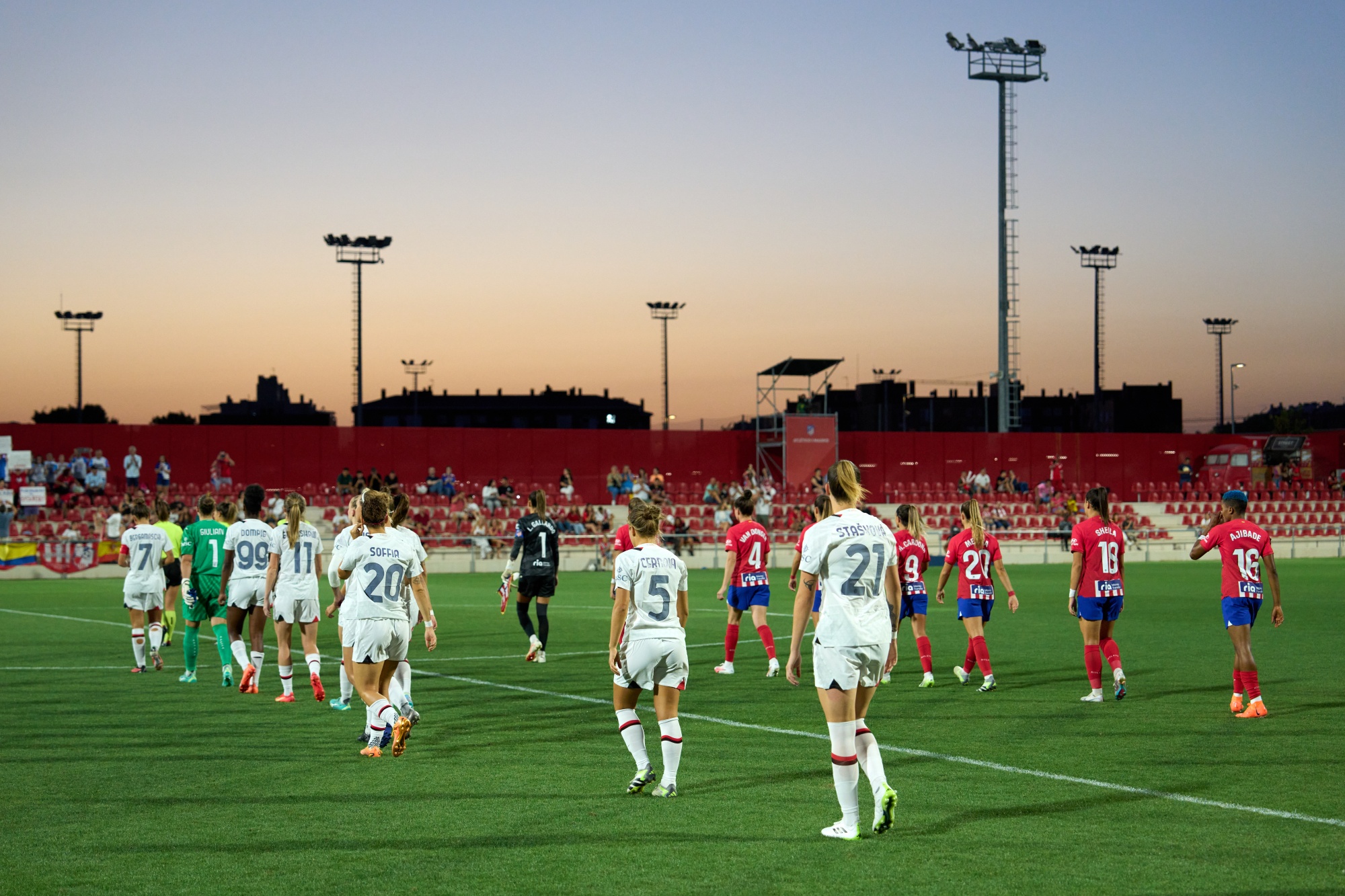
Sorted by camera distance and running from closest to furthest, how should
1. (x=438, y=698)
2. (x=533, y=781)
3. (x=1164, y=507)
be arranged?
(x=533, y=781)
(x=438, y=698)
(x=1164, y=507)

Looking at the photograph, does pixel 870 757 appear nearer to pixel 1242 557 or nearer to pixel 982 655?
pixel 1242 557

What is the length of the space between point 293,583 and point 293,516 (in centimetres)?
75

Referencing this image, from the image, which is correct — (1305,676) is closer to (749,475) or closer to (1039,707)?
(1039,707)

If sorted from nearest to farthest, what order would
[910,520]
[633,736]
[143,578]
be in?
[633,736], [910,520], [143,578]

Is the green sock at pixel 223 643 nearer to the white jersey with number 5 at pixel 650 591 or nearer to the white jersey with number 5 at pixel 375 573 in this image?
the white jersey with number 5 at pixel 375 573

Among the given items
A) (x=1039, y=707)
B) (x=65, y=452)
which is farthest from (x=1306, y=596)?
(x=65, y=452)

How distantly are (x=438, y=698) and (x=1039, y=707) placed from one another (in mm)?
5883

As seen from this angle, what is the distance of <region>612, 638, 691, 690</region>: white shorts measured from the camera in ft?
25.7

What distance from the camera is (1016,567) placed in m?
38.1

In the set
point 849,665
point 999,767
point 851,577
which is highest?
point 851,577

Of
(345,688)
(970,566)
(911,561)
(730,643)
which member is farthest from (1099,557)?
(345,688)

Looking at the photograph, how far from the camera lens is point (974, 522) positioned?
41.3 feet

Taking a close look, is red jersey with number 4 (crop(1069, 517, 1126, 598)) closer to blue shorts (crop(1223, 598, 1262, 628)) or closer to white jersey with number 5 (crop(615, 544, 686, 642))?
blue shorts (crop(1223, 598, 1262, 628))

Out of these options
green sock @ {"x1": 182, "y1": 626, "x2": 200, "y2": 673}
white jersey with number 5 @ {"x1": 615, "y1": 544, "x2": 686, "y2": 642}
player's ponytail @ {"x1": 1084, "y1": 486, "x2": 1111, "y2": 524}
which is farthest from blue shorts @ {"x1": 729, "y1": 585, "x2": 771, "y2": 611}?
white jersey with number 5 @ {"x1": 615, "y1": 544, "x2": 686, "y2": 642}
